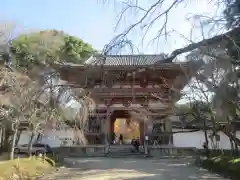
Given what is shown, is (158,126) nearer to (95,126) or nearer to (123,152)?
(123,152)

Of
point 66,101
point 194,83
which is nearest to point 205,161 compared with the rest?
point 194,83

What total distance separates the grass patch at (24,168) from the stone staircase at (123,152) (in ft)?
30.0

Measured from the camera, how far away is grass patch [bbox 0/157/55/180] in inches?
545

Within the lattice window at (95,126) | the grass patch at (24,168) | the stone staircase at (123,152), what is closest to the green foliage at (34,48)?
the lattice window at (95,126)

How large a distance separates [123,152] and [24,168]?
560 inches

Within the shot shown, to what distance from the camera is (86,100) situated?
2095cm

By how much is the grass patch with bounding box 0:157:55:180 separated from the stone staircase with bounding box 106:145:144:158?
916 cm

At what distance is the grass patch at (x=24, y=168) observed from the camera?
13.8 metres

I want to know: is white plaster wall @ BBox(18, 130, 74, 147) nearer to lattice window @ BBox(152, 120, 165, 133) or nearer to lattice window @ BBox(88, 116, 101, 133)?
lattice window @ BBox(88, 116, 101, 133)

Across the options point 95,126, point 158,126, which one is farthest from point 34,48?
point 158,126

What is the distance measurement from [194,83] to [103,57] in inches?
562

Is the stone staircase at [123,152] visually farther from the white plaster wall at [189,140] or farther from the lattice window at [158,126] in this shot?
the white plaster wall at [189,140]

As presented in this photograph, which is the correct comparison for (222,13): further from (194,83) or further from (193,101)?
(193,101)

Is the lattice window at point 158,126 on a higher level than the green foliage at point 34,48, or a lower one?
lower
